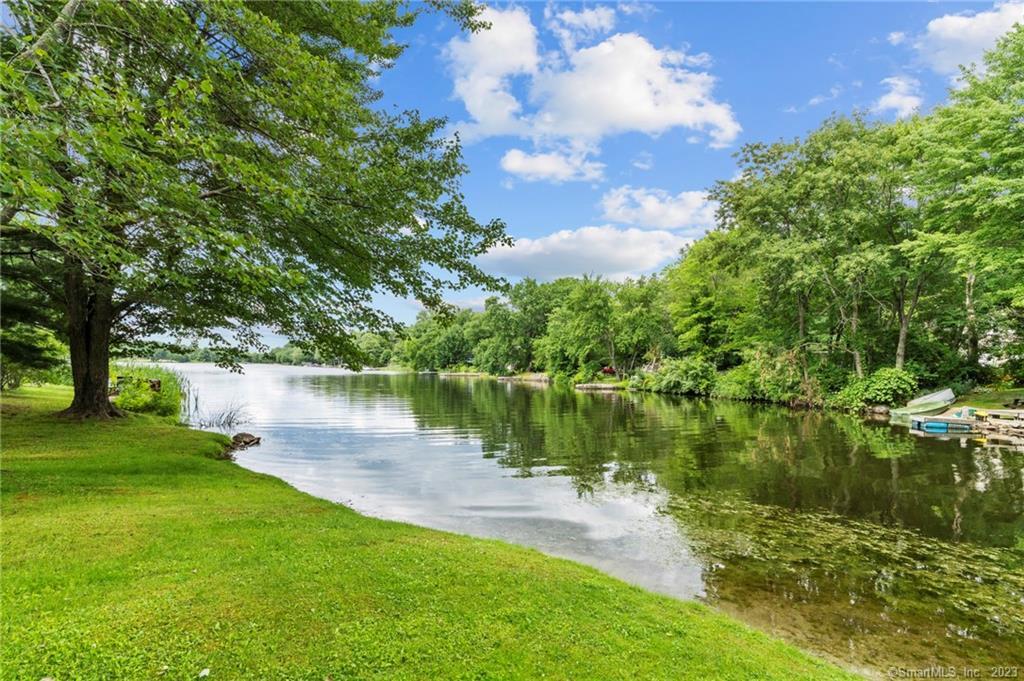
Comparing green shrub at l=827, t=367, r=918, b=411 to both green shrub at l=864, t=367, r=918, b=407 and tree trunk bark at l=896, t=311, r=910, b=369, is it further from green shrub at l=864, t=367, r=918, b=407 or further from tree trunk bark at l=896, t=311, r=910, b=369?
tree trunk bark at l=896, t=311, r=910, b=369

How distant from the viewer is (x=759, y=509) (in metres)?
12.2

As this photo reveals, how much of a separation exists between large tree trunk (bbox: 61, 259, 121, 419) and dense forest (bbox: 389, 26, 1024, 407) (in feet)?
115

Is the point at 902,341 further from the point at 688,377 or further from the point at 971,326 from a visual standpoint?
the point at 688,377

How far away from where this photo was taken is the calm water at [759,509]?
24.1 ft

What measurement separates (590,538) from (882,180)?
111ft

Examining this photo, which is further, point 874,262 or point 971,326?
point 971,326

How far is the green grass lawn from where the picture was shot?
426cm

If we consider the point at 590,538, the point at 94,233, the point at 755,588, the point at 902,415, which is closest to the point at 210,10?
the point at 94,233

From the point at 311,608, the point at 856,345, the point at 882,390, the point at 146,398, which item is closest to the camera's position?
the point at 311,608

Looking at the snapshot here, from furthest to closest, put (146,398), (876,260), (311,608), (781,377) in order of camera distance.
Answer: (781,377), (876,260), (146,398), (311,608)

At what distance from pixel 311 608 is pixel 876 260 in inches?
1399

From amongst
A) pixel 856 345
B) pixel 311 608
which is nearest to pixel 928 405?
pixel 856 345

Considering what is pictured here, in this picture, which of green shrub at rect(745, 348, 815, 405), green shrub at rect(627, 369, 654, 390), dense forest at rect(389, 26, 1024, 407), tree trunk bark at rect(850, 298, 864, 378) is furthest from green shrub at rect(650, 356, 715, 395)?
tree trunk bark at rect(850, 298, 864, 378)

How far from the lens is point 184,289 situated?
13297 mm
